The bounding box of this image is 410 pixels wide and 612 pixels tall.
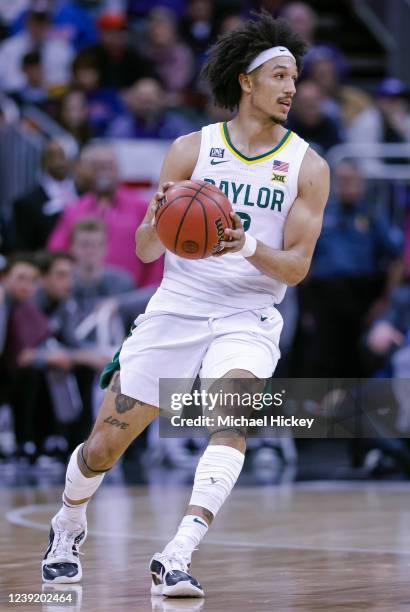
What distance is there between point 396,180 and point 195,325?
321 inches

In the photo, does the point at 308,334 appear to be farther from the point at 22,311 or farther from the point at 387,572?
the point at 387,572

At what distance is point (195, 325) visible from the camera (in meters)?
5.86

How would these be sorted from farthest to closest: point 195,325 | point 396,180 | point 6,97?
1. point 6,97
2. point 396,180
3. point 195,325

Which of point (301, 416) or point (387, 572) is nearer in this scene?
point (387, 572)

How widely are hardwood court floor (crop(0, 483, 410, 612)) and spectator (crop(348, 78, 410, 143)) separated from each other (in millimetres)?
4935

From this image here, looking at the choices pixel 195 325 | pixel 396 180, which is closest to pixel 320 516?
pixel 195 325

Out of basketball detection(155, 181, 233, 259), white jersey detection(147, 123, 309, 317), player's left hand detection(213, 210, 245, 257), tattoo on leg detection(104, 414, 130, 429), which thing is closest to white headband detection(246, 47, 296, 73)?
white jersey detection(147, 123, 309, 317)

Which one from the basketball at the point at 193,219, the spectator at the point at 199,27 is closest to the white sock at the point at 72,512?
the basketball at the point at 193,219

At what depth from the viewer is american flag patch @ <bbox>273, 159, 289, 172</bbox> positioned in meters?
5.96

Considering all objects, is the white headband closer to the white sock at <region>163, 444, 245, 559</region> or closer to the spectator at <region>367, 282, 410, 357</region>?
the white sock at <region>163, 444, 245, 559</region>

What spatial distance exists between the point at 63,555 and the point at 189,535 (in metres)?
0.75

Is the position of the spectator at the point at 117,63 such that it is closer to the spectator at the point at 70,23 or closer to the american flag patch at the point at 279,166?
the spectator at the point at 70,23

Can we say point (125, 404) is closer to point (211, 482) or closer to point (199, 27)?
point (211, 482)

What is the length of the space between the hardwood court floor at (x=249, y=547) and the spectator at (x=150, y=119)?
Answer: 195 inches
